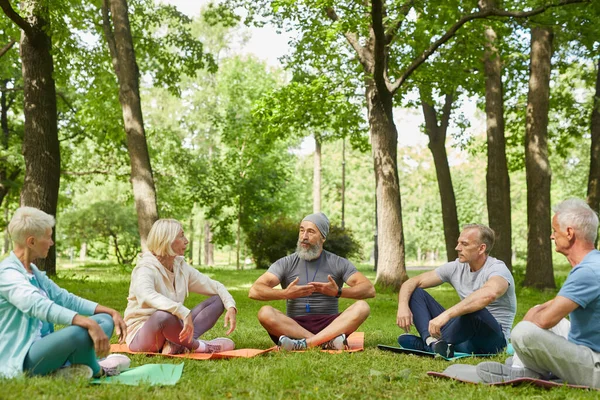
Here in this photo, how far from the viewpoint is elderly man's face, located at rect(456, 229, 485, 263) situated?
652cm

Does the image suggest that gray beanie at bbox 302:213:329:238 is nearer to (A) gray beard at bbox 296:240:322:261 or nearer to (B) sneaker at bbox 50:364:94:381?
(A) gray beard at bbox 296:240:322:261

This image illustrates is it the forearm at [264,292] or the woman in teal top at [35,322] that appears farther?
the forearm at [264,292]

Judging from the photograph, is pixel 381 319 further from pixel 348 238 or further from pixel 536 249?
pixel 348 238

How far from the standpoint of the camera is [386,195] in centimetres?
1485

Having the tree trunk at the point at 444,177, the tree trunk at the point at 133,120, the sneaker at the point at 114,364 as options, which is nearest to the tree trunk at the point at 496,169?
the tree trunk at the point at 444,177

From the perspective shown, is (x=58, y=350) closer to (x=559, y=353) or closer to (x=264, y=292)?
(x=264, y=292)

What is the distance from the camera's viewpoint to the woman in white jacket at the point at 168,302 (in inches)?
238

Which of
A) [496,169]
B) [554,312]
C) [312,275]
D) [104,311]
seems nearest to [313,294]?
[312,275]

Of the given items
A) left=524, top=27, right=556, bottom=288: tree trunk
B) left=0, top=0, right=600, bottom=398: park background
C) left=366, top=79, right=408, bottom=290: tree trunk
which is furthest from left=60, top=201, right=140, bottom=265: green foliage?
left=524, top=27, right=556, bottom=288: tree trunk

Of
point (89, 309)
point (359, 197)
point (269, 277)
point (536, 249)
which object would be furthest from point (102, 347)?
point (359, 197)

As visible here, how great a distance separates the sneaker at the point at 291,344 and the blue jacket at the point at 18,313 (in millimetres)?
2577

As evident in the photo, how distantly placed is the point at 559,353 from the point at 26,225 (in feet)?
12.6

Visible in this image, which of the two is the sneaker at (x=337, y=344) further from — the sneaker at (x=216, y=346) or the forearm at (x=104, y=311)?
the forearm at (x=104, y=311)

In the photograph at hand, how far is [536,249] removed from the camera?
15.9 metres
